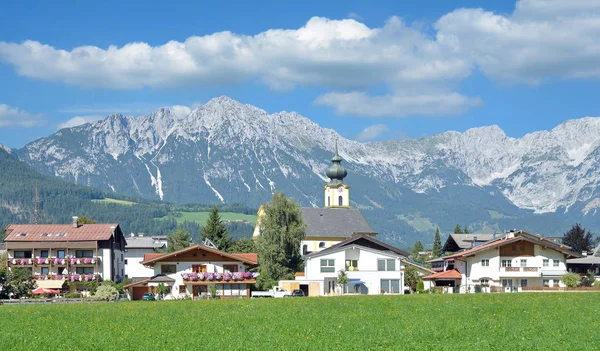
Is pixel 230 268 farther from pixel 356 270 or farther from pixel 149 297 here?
pixel 356 270

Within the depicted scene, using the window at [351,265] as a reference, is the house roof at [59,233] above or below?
above

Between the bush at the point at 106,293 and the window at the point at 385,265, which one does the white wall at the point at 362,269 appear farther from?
the bush at the point at 106,293

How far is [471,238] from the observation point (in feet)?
419

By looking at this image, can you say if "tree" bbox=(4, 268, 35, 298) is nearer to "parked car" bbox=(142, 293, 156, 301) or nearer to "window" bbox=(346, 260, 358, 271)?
"parked car" bbox=(142, 293, 156, 301)

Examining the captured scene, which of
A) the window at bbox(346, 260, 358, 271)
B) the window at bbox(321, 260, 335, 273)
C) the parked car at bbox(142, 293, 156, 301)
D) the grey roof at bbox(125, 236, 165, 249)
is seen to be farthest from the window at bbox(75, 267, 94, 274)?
the window at bbox(346, 260, 358, 271)

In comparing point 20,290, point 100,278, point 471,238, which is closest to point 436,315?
point 20,290

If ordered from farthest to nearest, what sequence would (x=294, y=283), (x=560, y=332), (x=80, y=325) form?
(x=294, y=283) < (x=80, y=325) < (x=560, y=332)

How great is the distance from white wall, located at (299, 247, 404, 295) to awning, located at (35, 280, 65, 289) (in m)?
29.1

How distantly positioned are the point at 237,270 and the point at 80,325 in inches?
1629

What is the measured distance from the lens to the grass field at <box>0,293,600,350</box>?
34.5m

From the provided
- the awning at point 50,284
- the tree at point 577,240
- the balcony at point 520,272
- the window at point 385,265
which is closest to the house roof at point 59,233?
the awning at point 50,284

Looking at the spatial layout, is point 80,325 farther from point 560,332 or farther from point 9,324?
point 560,332

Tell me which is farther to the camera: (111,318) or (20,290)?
(20,290)

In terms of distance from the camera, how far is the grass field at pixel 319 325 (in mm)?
34531
